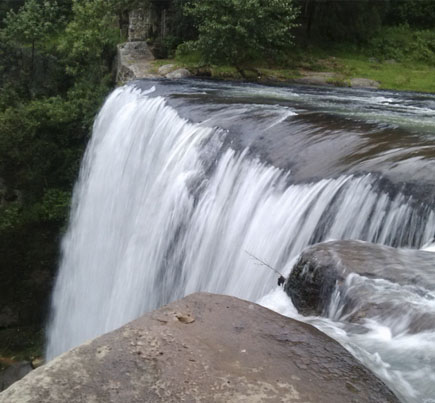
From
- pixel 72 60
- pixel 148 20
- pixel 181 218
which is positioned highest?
pixel 148 20

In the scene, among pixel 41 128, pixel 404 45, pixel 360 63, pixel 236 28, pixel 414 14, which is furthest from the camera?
pixel 414 14

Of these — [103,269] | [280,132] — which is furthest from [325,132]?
[103,269]

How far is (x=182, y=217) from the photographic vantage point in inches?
307

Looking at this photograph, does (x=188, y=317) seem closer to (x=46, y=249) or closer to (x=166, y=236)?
(x=166, y=236)

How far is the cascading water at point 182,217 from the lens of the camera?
5.38m

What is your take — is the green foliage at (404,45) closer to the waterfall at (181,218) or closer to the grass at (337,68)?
the grass at (337,68)

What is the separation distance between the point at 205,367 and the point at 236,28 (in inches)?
597

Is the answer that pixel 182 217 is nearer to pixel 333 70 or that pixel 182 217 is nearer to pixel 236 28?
pixel 236 28

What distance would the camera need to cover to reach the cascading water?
5383 mm

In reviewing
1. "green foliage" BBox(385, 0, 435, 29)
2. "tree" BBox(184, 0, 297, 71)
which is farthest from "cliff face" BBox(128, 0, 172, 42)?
"green foliage" BBox(385, 0, 435, 29)

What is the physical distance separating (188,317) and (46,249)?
1549 centimetres

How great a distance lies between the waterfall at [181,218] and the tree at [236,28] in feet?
13.7

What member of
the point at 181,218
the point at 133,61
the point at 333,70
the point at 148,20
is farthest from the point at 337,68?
the point at 181,218

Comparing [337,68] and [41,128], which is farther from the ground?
[337,68]
